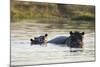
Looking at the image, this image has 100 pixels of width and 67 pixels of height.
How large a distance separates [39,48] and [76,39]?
50cm

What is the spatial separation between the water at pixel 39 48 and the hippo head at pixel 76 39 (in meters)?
0.05

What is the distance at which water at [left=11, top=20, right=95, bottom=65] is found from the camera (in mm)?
2354

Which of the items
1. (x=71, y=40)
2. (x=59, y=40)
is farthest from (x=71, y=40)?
(x=59, y=40)

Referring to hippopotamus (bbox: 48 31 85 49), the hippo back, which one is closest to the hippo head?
hippopotamus (bbox: 48 31 85 49)

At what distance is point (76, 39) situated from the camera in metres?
2.67

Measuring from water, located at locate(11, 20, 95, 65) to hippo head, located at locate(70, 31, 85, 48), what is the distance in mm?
51

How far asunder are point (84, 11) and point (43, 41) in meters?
0.68

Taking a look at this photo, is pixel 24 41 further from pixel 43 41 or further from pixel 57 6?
pixel 57 6

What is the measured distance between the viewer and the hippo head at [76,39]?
8.66 feet

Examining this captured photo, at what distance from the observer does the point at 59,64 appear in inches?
101

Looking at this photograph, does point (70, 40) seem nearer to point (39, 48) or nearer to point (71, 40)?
point (71, 40)

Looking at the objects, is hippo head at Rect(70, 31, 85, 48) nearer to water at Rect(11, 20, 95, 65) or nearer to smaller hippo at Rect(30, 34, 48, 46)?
water at Rect(11, 20, 95, 65)

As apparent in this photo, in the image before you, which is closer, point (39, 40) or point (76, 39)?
point (39, 40)
